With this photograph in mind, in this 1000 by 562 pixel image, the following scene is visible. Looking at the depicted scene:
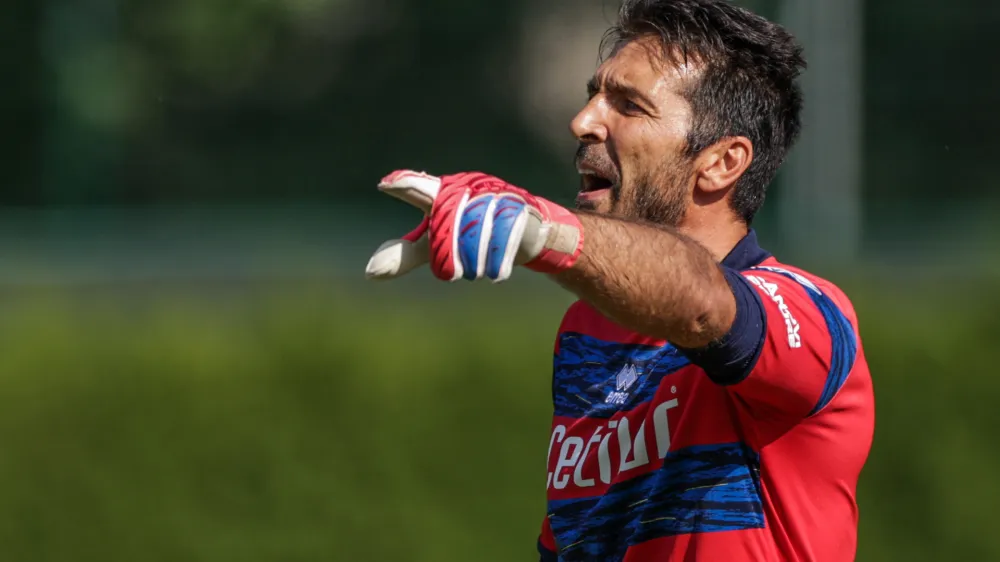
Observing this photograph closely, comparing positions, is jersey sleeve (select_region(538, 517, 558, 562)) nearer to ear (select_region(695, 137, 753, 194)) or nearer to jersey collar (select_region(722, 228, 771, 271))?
jersey collar (select_region(722, 228, 771, 271))

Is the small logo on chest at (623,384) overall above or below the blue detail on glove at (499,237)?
below

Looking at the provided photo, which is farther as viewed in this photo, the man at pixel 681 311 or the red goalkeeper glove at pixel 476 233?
the man at pixel 681 311

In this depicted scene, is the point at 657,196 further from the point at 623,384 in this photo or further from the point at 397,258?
the point at 397,258

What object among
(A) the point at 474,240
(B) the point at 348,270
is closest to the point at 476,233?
(A) the point at 474,240

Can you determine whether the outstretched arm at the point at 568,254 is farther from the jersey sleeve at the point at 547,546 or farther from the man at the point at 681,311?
the jersey sleeve at the point at 547,546

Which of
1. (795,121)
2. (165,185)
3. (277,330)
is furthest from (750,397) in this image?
(165,185)

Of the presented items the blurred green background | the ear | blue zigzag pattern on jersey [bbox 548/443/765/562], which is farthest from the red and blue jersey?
the blurred green background

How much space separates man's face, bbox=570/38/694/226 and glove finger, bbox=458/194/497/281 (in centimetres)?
96

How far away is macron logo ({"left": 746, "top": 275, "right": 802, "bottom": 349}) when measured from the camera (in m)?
2.03

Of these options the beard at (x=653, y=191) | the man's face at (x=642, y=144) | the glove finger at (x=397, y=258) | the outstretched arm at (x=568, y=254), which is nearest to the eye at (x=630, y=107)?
the man's face at (x=642, y=144)

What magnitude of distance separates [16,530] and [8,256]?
152 centimetres

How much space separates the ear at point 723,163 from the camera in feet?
8.86

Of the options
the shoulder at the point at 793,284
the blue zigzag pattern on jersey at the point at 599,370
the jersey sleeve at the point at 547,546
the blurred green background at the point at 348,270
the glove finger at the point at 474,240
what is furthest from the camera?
the blurred green background at the point at 348,270

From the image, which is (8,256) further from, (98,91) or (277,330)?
(277,330)
